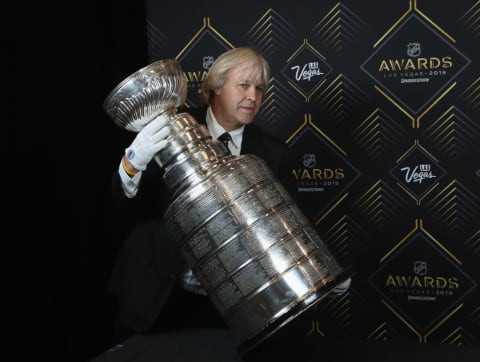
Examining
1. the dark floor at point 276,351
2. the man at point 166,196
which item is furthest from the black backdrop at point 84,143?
the dark floor at point 276,351

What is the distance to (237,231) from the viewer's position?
50.6 inches

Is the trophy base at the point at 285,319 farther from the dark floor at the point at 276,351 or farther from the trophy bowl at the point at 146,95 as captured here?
the trophy bowl at the point at 146,95

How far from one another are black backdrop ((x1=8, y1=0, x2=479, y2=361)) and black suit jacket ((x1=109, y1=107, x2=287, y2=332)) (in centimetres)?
28

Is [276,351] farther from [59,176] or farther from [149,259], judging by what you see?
[59,176]

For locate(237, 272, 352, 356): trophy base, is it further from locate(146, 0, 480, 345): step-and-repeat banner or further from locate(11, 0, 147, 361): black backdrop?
locate(146, 0, 480, 345): step-and-repeat banner

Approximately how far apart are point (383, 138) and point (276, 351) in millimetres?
1282

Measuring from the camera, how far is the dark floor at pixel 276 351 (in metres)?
1.47

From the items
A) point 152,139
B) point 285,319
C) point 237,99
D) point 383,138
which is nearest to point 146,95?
point 152,139

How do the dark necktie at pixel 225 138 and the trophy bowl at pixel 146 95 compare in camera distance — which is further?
the dark necktie at pixel 225 138

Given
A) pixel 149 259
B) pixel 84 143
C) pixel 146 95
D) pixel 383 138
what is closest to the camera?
pixel 146 95

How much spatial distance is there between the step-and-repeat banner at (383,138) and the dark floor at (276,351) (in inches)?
35.4

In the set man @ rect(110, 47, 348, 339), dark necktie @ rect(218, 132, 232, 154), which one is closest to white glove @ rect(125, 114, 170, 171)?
man @ rect(110, 47, 348, 339)

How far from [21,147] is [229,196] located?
2.59ft

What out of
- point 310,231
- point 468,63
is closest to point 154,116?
point 310,231
